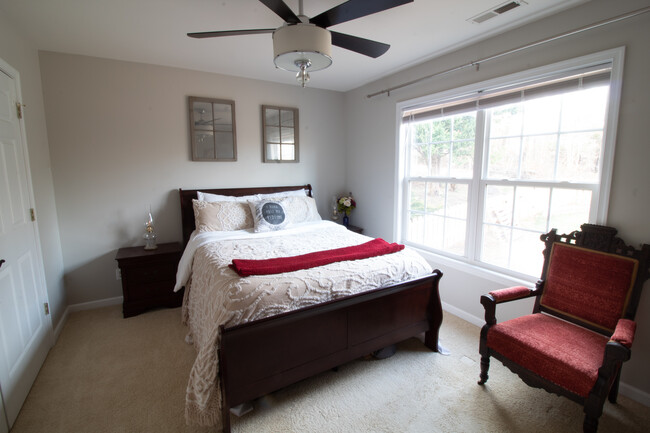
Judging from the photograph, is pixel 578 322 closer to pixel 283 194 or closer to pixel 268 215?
pixel 268 215

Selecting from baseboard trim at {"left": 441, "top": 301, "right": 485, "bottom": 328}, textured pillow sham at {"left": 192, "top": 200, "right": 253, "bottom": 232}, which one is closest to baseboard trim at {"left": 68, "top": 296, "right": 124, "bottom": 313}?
textured pillow sham at {"left": 192, "top": 200, "right": 253, "bottom": 232}

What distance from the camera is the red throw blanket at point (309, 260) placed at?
1.94 meters

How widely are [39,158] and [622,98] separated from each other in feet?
14.2

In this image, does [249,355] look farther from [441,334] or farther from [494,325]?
[441,334]

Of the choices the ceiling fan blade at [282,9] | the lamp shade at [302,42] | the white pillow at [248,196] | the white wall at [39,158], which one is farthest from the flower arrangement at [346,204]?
the white wall at [39,158]

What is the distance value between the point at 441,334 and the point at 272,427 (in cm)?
163

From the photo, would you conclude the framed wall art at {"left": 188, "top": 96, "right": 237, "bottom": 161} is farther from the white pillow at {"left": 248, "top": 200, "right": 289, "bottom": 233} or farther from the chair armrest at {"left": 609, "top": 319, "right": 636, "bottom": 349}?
the chair armrest at {"left": 609, "top": 319, "right": 636, "bottom": 349}

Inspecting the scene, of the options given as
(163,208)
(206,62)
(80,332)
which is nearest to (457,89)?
(206,62)

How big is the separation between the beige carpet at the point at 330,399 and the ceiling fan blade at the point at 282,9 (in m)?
2.24

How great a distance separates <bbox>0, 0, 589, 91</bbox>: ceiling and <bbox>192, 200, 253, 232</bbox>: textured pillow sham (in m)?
1.45

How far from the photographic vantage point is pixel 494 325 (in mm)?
1963

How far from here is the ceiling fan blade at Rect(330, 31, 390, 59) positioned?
1890mm

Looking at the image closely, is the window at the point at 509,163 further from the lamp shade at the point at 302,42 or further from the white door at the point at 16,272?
the white door at the point at 16,272

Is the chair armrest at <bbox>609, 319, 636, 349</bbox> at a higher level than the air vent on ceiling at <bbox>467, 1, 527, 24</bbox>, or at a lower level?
lower
